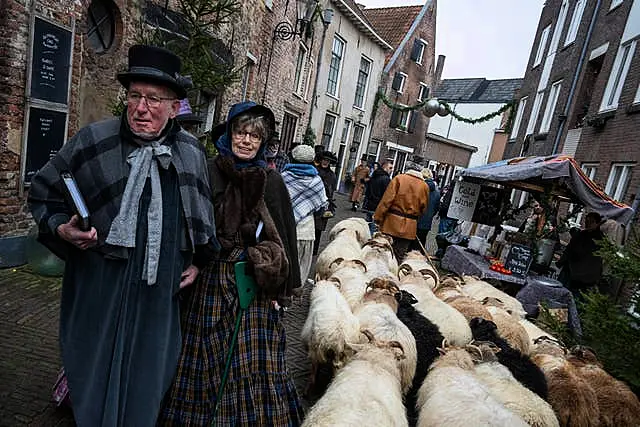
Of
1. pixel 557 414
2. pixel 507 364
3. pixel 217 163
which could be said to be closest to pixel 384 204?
pixel 507 364

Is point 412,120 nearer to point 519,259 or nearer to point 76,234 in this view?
point 519,259

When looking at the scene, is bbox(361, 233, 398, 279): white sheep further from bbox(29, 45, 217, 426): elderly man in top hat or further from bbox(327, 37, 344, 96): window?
bbox(327, 37, 344, 96): window

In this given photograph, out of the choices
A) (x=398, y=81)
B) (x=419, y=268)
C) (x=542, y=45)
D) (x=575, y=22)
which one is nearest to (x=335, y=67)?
(x=398, y=81)

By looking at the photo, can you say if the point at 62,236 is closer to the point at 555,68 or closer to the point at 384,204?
the point at 384,204

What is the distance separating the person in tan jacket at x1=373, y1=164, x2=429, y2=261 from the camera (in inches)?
279

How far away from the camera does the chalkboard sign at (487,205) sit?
29.0 ft

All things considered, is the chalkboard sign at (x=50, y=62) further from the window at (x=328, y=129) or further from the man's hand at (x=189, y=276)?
the window at (x=328, y=129)

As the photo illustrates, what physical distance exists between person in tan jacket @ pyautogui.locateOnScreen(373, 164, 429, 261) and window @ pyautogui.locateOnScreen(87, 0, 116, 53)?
505 cm

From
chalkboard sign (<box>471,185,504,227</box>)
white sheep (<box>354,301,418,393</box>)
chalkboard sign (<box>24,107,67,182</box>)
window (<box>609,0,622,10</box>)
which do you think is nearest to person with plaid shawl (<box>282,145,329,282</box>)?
white sheep (<box>354,301,418,393</box>)

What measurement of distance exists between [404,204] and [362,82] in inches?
634

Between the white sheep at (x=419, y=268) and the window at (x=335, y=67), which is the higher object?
the window at (x=335, y=67)

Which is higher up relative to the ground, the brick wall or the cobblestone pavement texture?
the brick wall

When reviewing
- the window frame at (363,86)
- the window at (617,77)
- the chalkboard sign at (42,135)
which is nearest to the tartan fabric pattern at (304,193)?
the chalkboard sign at (42,135)

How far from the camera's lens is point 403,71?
24.4 meters
